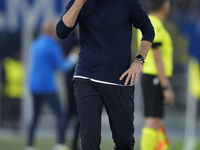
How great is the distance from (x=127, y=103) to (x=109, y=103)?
0.50 feet

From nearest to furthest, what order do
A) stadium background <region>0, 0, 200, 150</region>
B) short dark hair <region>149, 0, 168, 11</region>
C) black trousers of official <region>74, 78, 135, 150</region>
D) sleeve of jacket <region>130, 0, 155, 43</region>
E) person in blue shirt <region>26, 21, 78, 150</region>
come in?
black trousers of official <region>74, 78, 135, 150</region>
sleeve of jacket <region>130, 0, 155, 43</region>
short dark hair <region>149, 0, 168, 11</region>
person in blue shirt <region>26, 21, 78, 150</region>
stadium background <region>0, 0, 200, 150</region>

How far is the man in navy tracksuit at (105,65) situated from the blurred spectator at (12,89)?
32.6 ft

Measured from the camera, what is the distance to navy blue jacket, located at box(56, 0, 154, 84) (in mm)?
4508

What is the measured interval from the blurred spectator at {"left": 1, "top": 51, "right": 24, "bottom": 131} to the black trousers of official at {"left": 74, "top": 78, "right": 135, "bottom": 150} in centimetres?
991

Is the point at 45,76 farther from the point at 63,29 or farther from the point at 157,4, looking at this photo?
the point at 63,29

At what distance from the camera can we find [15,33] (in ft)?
53.3

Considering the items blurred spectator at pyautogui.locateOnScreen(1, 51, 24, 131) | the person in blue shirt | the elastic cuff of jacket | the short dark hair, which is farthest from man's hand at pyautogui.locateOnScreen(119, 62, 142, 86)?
blurred spectator at pyautogui.locateOnScreen(1, 51, 24, 131)

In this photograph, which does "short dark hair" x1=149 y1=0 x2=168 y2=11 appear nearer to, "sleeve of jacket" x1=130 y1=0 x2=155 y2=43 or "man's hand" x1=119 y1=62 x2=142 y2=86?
"sleeve of jacket" x1=130 y1=0 x2=155 y2=43

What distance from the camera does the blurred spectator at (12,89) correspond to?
47.5 ft

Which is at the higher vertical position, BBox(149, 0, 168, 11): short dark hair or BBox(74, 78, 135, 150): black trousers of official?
BBox(149, 0, 168, 11): short dark hair

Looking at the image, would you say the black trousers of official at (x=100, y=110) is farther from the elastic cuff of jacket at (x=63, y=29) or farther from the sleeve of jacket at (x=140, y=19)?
the sleeve of jacket at (x=140, y=19)

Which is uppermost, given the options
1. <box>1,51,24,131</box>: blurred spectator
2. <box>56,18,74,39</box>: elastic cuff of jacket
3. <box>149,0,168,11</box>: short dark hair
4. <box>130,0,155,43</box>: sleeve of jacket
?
<box>149,0,168,11</box>: short dark hair

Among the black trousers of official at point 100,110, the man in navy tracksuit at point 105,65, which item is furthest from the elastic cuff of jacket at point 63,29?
the black trousers of official at point 100,110

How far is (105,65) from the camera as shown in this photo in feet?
14.8
